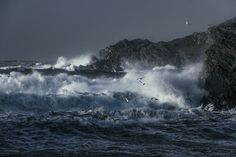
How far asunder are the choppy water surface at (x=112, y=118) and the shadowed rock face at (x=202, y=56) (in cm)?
163

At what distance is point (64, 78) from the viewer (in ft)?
129

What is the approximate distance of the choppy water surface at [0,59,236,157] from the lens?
2023 centimetres

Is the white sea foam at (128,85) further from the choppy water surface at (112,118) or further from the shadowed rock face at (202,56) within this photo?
the shadowed rock face at (202,56)

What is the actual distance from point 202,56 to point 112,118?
26.9 m

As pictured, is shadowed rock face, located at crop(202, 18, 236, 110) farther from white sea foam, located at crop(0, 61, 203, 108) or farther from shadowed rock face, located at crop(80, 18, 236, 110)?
white sea foam, located at crop(0, 61, 203, 108)

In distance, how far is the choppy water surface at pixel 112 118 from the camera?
20.2 metres

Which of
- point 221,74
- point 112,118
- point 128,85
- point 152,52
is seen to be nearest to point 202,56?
point 152,52

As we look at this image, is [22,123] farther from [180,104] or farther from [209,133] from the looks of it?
[180,104]

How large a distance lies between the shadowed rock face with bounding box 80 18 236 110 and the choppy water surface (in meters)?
→ 1.63

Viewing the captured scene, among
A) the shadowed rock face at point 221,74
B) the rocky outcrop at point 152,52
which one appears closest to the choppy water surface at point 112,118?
the shadowed rock face at point 221,74

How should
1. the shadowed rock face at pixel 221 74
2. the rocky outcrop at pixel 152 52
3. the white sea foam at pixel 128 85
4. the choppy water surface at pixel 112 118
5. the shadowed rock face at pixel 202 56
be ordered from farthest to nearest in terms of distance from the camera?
the rocky outcrop at pixel 152 52, the white sea foam at pixel 128 85, the shadowed rock face at pixel 202 56, the shadowed rock face at pixel 221 74, the choppy water surface at pixel 112 118

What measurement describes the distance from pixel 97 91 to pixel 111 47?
1233 inches

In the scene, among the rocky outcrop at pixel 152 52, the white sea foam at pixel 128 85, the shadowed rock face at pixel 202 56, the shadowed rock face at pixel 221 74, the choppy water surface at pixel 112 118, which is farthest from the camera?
the rocky outcrop at pixel 152 52

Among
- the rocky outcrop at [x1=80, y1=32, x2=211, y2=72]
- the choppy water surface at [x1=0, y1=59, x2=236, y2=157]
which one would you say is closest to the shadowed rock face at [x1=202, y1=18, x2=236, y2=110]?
the choppy water surface at [x1=0, y1=59, x2=236, y2=157]
